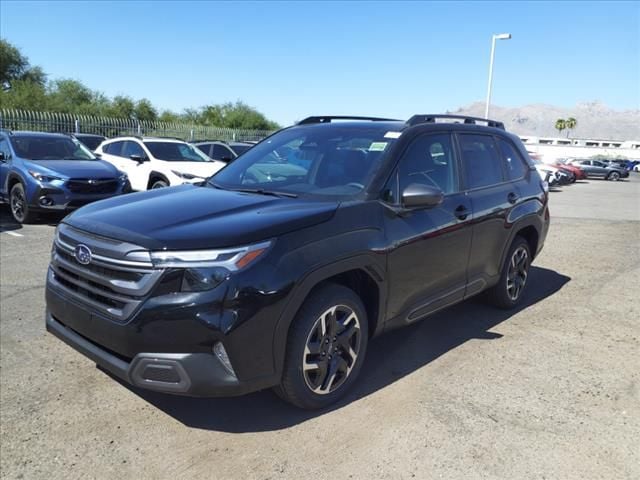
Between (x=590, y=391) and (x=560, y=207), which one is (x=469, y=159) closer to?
(x=590, y=391)

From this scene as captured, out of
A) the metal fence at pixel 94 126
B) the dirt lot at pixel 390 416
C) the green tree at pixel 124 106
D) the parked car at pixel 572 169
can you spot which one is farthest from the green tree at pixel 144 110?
the dirt lot at pixel 390 416

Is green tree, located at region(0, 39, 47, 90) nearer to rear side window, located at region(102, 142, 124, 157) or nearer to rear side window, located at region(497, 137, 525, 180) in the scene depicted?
rear side window, located at region(102, 142, 124, 157)

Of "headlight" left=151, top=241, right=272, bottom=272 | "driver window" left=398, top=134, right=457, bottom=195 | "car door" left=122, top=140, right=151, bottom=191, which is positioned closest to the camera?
"headlight" left=151, top=241, right=272, bottom=272

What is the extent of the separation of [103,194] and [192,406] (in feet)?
23.9

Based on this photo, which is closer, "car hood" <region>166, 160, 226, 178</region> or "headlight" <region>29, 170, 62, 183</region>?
"headlight" <region>29, 170, 62, 183</region>

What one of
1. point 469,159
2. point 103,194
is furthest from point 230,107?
point 469,159

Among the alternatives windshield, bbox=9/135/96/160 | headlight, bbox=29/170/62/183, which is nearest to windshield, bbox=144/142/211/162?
windshield, bbox=9/135/96/160

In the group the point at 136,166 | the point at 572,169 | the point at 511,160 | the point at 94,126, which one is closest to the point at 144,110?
the point at 94,126

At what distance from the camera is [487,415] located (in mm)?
3295

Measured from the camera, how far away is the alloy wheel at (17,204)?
9.58 m

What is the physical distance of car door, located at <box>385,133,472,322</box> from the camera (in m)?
3.59

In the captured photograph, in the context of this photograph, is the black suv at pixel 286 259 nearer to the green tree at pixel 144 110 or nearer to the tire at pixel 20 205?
the tire at pixel 20 205

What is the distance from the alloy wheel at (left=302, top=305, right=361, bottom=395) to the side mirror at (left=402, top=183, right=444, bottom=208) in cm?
82

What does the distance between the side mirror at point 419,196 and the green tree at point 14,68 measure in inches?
1955
